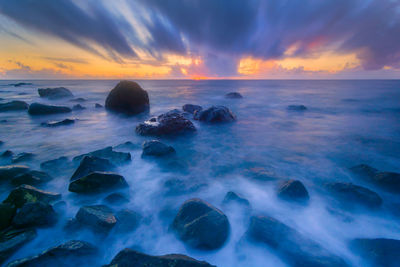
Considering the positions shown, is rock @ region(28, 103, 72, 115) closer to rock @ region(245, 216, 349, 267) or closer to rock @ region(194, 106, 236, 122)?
rock @ region(194, 106, 236, 122)

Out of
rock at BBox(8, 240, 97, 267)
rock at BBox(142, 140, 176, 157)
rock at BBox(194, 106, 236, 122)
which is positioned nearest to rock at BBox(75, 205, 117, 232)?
rock at BBox(8, 240, 97, 267)

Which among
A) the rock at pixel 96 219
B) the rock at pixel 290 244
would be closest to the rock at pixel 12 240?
the rock at pixel 96 219

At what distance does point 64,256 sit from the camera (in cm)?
197

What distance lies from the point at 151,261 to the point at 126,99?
37.4 feet

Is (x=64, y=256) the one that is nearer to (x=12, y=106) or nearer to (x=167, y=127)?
(x=167, y=127)

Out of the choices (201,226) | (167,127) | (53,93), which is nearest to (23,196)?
(201,226)

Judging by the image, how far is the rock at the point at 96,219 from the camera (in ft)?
8.12

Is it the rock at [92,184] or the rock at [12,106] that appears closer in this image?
the rock at [92,184]

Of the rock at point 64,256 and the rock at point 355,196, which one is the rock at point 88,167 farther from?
the rock at point 355,196

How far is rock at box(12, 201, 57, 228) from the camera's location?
2.33 metres

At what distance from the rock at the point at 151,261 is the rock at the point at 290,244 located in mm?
967

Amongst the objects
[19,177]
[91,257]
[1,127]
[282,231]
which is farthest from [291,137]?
[1,127]

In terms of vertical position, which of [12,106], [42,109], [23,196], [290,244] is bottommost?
[12,106]

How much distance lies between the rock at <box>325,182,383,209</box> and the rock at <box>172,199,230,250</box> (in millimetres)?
2323
